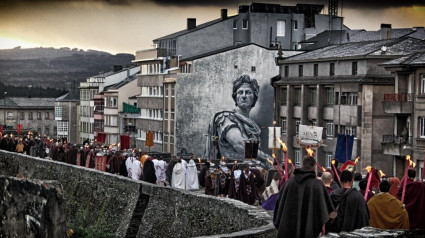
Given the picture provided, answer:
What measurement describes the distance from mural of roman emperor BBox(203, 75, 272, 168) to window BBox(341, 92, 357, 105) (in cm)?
1744

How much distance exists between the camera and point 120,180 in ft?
122

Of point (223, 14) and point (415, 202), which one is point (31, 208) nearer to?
point (415, 202)

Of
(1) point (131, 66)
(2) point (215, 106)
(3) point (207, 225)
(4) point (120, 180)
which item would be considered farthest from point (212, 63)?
(3) point (207, 225)

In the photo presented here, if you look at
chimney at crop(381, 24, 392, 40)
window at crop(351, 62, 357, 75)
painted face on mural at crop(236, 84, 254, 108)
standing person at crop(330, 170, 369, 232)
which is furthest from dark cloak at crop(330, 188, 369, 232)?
painted face on mural at crop(236, 84, 254, 108)

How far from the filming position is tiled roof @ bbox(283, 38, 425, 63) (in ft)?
253

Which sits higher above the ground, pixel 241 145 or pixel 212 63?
pixel 212 63

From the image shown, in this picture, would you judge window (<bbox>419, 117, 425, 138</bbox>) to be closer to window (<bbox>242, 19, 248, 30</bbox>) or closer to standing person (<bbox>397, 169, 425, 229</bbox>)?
standing person (<bbox>397, 169, 425, 229</bbox>)

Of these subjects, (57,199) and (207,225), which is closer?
(57,199)

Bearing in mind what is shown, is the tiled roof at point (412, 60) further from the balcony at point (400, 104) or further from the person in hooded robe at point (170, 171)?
the person in hooded robe at point (170, 171)

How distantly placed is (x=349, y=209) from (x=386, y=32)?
280ft

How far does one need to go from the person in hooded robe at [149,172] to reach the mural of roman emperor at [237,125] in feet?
175

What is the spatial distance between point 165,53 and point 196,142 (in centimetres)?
1739

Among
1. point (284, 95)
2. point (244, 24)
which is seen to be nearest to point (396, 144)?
point (284, 95)

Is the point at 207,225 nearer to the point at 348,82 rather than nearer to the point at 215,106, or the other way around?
the point at 348,82
